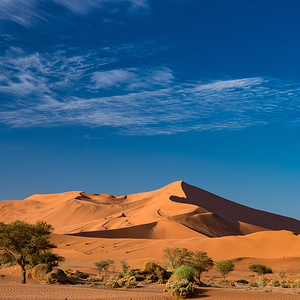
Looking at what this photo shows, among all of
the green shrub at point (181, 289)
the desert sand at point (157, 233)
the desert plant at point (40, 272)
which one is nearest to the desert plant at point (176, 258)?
the desert sand at point (157, 233)

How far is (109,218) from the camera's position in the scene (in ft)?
227

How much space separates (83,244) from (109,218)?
18643 mm

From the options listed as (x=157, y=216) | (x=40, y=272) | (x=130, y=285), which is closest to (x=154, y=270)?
(x=130, y=285)

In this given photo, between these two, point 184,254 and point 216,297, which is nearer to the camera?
point 216,297

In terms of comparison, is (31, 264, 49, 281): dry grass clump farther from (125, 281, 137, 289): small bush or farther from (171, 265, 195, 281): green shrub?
(171, 265, 195, 281): green shrub

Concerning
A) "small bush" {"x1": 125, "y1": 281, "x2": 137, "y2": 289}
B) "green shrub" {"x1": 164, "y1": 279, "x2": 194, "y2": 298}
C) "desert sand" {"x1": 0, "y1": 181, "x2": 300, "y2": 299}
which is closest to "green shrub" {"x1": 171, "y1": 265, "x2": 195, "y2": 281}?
"desert sand" {"x1": 0, "y1": 181, "x2": 300, "y2": 299}

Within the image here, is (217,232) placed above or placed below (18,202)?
below

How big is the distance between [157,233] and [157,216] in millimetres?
6864

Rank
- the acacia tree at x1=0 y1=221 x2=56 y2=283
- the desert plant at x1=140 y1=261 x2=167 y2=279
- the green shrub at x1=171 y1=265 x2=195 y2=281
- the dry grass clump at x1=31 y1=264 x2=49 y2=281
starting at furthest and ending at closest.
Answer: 1. the desert plant at x1=140 y1=261 x2=167 y2=279
2. the dry grass clump at x1=31 y1=264 x2=49 y2=281
3. the acacia tree at x1=0 y1=221 x2=56 y2=283
4. the green shrub at x1=171 y1=265 x2=195 y2=281

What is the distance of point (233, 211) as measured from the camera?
80750 millimetres

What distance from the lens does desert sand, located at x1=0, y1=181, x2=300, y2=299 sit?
1809cm

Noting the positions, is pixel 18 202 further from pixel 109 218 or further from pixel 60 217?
pixel 109 218

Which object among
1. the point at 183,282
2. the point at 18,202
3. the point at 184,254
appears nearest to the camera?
the point at 183,282

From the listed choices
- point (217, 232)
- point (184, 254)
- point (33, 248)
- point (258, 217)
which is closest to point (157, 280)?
point (184, 254)
